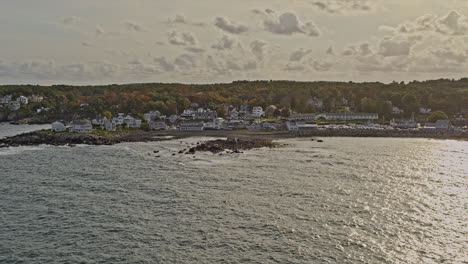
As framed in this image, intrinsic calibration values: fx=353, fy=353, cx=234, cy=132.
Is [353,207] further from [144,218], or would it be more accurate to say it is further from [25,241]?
[25,241]

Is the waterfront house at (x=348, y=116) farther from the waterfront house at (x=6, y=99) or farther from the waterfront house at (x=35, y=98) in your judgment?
the waterfront house at (x=6, y=99)

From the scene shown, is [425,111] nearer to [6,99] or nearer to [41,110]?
[41,110]

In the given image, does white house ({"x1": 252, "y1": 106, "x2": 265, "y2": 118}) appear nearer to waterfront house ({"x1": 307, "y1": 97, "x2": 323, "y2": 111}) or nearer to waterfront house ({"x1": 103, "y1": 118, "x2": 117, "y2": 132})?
waterfront house ({"x1": 307, "y1": 97, "x2": 323, "y2": 111})

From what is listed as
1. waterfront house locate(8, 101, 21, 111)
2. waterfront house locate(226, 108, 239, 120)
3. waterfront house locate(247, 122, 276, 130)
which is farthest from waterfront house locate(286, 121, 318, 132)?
waterfront house locate(8, 101, 21, 111)

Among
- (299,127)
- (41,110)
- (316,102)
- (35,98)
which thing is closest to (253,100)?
(316,102)

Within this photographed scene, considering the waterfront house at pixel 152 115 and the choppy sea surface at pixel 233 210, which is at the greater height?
the waterfront house at pixel 152 115

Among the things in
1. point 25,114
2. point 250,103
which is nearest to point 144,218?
point 250,103

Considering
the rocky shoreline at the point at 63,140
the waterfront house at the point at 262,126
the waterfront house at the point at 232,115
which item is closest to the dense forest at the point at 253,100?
the waterfront house at the point at 232,115

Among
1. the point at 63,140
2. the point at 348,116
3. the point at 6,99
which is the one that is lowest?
the point at 63,140
